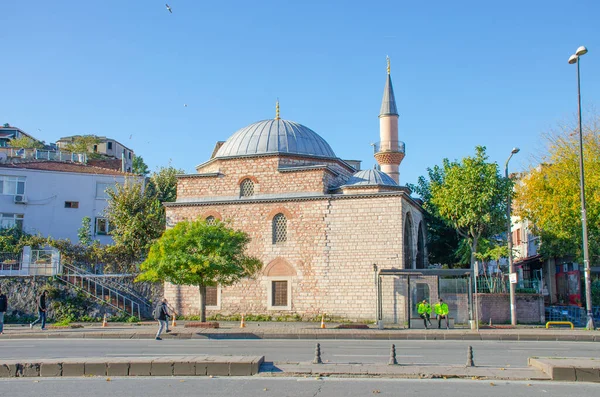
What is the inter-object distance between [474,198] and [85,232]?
20.4 m

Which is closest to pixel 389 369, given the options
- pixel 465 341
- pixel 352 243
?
pixel 465 341

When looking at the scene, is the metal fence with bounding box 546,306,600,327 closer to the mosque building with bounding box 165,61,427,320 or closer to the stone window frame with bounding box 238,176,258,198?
the mosque building with bounding box 165,61,427,320

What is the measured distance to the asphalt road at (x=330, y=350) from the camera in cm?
1223

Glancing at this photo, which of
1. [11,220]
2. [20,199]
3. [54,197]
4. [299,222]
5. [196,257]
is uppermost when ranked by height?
[54,197]

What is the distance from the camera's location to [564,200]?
2614 cm

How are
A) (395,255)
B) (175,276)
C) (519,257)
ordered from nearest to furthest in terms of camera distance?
(175,276)
(395,255)
(519,257)

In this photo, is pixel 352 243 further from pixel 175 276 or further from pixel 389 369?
pixel 389 369

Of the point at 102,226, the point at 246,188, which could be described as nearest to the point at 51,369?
the point at 246,188

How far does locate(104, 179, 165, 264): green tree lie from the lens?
1183 inches

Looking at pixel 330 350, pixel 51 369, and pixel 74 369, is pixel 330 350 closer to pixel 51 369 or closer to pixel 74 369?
pixel 74 369

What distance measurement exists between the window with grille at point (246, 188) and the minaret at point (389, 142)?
9573 mm

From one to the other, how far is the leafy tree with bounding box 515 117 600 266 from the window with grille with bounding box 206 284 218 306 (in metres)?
14.9

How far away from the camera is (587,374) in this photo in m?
9.51

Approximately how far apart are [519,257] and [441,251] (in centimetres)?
1210
